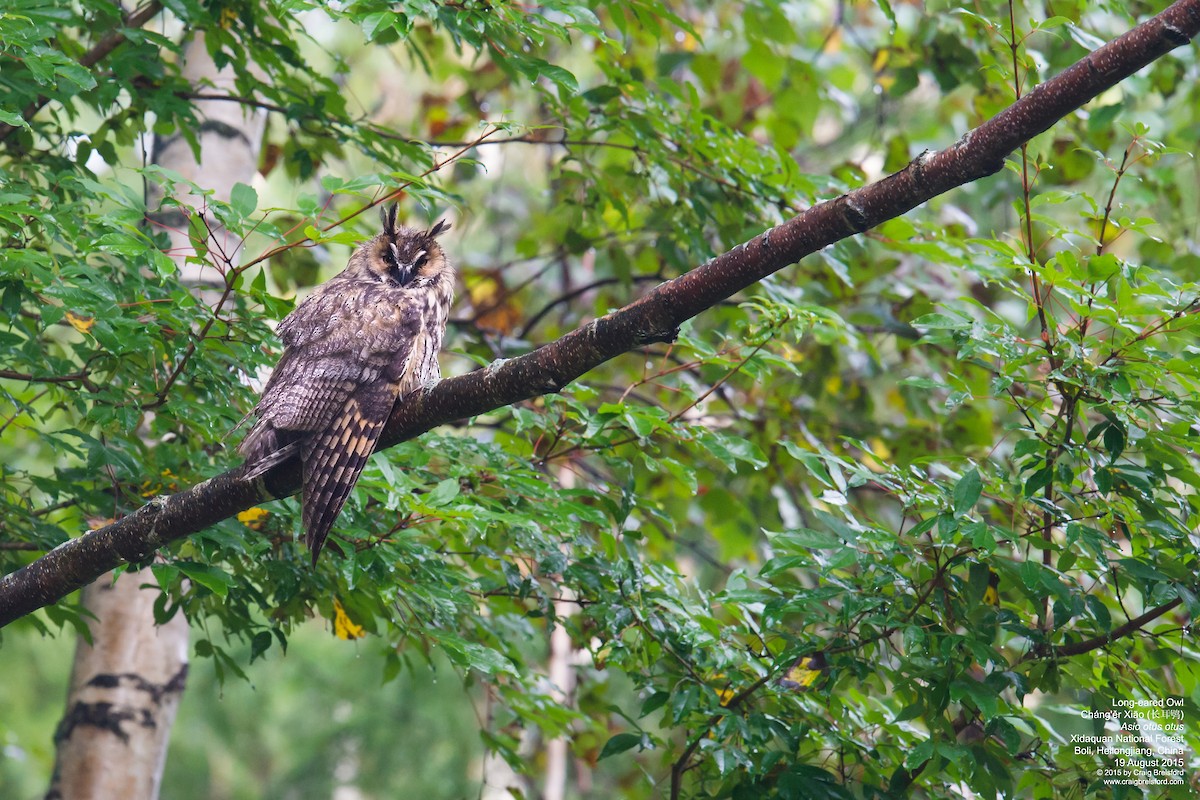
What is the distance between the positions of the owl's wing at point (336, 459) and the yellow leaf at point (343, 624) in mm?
414

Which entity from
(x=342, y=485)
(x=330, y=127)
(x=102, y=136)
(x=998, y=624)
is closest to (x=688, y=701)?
(x=998, y=624)

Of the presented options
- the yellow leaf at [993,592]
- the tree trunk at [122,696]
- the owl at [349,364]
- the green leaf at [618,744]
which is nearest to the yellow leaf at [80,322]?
the owl at [349,364]

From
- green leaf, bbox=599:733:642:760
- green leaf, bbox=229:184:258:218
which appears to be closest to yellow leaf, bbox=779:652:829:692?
green leaf, bbox=599:733:642:760

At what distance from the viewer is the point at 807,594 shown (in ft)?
7.98

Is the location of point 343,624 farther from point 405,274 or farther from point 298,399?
point 405,274

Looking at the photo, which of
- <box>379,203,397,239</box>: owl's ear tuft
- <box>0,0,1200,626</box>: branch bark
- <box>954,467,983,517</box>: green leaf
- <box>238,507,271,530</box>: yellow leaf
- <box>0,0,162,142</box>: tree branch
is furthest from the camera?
<box>379,203,397,239</box>: owl's ear tuft

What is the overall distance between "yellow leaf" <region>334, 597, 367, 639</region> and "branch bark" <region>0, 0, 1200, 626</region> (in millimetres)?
555

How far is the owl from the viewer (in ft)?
8.39

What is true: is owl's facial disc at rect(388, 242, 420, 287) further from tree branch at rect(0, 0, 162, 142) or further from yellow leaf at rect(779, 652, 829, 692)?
yellow leaf at rect(779, 652, 829, 692)

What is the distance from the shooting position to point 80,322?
2.64 m

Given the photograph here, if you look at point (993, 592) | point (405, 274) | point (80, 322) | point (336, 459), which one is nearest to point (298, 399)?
point (336, 459)

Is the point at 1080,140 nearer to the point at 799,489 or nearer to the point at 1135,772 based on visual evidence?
the point at 799,489

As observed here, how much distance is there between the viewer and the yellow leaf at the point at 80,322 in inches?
100.0

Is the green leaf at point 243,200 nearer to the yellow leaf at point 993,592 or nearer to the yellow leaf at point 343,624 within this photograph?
the yellow leaf at point 343,624
